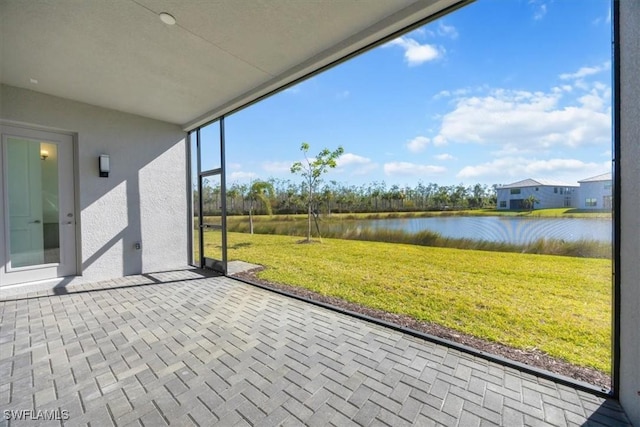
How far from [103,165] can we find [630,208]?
19.8 ft

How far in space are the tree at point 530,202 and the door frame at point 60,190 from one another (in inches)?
261

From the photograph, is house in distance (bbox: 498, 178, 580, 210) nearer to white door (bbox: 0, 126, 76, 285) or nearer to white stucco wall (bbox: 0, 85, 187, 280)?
white stucco wall (bbox: 0, 85, 187, 280)

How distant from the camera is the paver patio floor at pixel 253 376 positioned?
59.7 inches

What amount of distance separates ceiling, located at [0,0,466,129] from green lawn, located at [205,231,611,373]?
9.67 feet

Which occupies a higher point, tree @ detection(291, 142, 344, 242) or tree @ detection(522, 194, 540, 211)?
tree @ detection(291, 142, 344, 242)

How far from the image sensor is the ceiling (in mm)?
2174

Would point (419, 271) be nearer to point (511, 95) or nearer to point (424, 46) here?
point (511, 95)

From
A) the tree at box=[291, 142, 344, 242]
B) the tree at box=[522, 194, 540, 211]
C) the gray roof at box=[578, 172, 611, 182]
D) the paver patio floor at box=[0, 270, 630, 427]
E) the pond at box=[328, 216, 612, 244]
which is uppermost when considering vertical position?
the tree at box=[291, 142, 344, 242]

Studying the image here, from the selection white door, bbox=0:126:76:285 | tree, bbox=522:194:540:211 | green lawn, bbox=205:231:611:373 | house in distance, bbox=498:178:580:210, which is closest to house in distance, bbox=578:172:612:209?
house in distance, bbox=498:178:580:210

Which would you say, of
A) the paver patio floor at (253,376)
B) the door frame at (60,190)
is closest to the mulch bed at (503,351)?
the paver patio floor at (253,376)

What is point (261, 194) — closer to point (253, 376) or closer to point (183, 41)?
point (183, 41)

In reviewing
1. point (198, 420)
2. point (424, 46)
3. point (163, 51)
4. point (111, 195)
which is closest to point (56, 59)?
point (163, 51)

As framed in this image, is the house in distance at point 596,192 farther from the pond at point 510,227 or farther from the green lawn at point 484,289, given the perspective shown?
the green lawn at point 484,289

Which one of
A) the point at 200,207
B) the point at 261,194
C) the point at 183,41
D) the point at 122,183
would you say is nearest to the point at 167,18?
the point at 183,41
